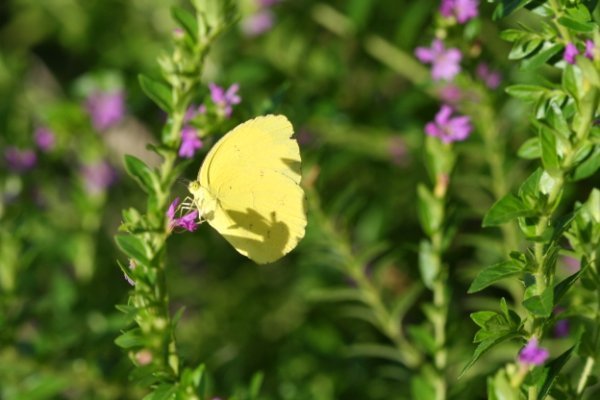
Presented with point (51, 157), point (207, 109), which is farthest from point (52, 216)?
point (207, 109)

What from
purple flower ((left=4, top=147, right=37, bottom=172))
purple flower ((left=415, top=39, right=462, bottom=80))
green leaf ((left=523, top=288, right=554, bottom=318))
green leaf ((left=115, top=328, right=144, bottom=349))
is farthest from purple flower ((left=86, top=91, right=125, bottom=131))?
green leaf ((left=523, top=288, right=554, bottom=318))

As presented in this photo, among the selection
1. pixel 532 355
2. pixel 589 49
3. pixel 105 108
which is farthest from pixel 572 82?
pixel 105 108

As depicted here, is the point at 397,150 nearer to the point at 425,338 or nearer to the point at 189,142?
the point at 425,338

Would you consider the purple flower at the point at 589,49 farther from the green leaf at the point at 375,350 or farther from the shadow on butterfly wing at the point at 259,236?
the green leaf at the point at 375,350

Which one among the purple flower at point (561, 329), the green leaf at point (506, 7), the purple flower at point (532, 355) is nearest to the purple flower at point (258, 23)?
the purple flower at point (561, 329)

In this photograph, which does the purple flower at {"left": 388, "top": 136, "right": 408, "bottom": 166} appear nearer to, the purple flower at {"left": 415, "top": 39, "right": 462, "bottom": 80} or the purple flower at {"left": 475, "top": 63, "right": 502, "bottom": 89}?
the purple flower at {"left": 475, "top": 63, "right": 502, "bottom": 89}

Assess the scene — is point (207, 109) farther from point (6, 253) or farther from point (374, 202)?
point (374, 202)

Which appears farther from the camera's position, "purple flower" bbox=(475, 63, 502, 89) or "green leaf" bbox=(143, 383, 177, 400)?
"purple flower" bbox=(475, 63, 502, 89)
